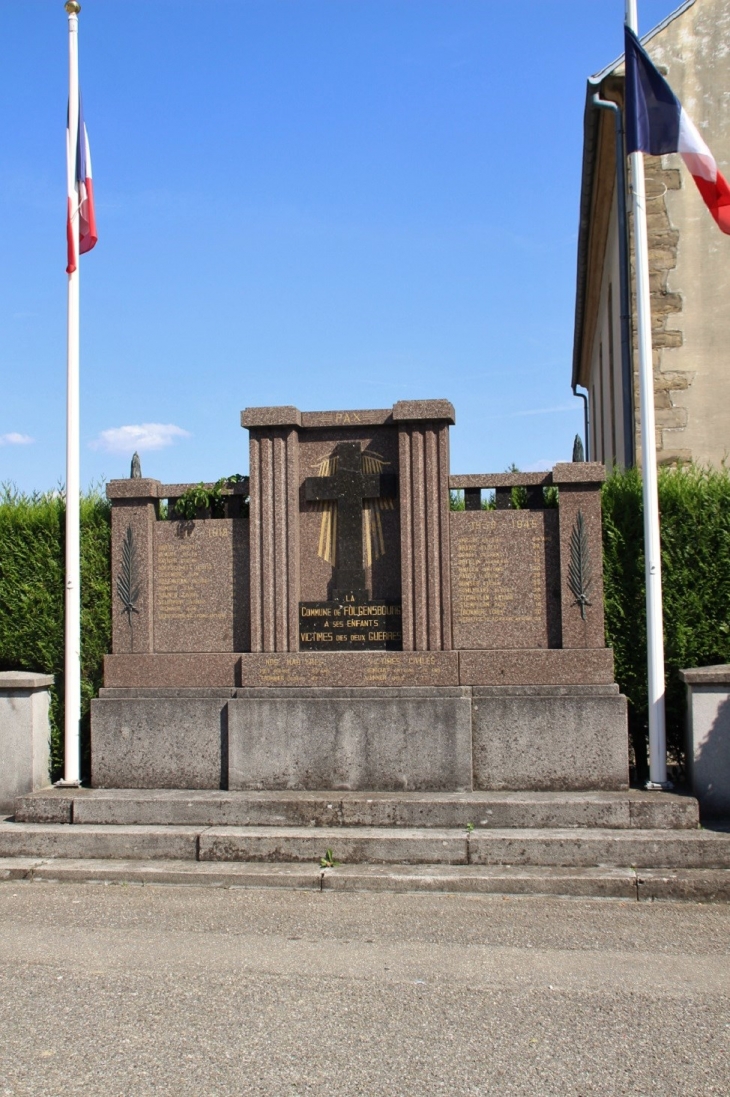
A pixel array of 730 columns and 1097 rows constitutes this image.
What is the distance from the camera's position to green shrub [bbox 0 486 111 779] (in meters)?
9.52

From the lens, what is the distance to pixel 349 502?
29.7ft

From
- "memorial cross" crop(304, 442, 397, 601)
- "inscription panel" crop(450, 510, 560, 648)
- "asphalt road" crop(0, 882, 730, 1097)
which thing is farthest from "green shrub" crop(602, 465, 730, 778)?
"asphalt road" crop(0, 882, 730, 1097)

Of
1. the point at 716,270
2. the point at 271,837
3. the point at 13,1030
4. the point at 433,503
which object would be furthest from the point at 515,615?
the point at 716,270

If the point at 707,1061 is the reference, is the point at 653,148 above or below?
above

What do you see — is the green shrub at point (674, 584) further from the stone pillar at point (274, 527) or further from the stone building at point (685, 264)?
the stone building at point (685, 264)

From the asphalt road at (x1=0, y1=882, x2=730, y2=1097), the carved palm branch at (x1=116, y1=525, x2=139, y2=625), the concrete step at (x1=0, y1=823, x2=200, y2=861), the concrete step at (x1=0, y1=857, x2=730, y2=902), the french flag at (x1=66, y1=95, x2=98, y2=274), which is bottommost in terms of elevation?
the asphalt road at (x1=0, y1=882, x2=730, y2=1097)

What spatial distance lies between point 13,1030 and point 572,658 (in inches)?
206

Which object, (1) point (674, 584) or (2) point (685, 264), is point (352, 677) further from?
(2) point (685, 264)

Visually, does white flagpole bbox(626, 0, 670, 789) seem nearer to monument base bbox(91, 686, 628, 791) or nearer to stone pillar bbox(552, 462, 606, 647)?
monument base bbox(91, 686, 628, 791)

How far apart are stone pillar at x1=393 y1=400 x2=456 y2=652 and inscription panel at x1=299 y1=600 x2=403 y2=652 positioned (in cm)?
15

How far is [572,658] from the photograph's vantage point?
852 cm

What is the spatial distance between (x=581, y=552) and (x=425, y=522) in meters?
1.32

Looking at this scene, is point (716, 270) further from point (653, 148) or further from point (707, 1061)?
point (707, 1061)

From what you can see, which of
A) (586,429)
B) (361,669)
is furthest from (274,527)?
(586,429)
